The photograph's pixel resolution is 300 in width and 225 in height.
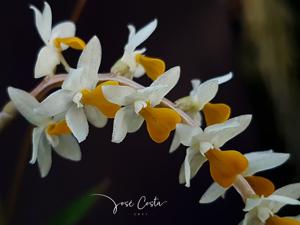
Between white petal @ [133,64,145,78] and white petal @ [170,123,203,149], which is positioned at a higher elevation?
white petal @ [133,64,145,78]

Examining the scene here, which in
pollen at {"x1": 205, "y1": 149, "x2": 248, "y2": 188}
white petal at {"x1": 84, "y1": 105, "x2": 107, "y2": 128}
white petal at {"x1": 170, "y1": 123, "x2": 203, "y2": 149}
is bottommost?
pollen at {"x1": 205, "y1": 149, "x2": 248, "y2": 188}

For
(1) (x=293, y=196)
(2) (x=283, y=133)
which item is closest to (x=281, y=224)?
(1) (x=293, y=196)

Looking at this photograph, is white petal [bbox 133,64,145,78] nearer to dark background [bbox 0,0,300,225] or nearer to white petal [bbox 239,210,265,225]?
white petal [bbox 239,210,265,225]

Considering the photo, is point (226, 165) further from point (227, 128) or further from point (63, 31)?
point (63, 31)

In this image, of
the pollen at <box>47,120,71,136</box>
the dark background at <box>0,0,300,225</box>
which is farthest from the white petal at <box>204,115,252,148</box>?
the dark background at <box>0,0,300,225</box>

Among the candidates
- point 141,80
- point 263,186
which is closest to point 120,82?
point 263,186

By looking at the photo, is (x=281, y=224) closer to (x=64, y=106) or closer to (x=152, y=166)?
(x=64, y=106)
